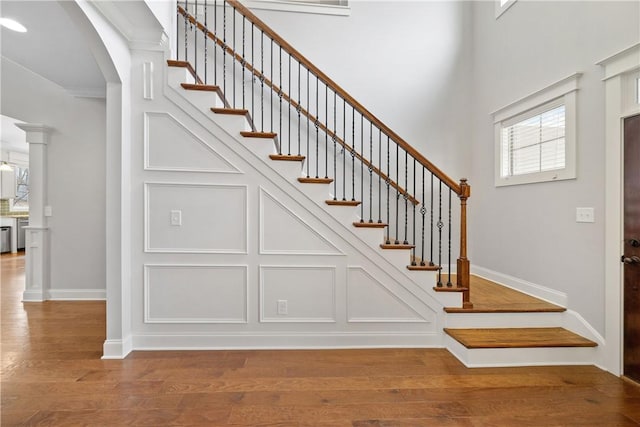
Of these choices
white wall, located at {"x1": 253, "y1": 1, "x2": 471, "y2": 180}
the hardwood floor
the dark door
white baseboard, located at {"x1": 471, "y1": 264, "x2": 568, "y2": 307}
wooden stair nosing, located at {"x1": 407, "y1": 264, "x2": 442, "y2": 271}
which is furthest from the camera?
white wall, located at {"x1": 253, "y1": 1, "x2": 471, "y2": 180}

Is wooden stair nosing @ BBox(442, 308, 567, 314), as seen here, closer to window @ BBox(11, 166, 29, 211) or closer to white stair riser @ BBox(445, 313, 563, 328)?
white stair riser @ BBox(445, 313, 563, 328)

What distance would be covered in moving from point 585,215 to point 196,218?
352 cm

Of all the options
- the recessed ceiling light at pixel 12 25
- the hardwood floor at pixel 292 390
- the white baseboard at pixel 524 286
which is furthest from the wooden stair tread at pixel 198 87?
the white baseboard at pixel 524 286

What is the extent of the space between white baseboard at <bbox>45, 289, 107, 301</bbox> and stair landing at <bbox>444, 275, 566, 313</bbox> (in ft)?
14.7

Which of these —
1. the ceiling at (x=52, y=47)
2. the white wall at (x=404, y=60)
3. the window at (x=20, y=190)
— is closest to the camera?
the ceiling at (x=52, y=47)

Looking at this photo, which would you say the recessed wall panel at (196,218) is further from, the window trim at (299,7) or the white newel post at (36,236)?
the window trim at (299,7)

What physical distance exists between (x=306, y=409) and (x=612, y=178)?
294 cm

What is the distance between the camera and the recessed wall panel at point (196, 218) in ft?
9.67

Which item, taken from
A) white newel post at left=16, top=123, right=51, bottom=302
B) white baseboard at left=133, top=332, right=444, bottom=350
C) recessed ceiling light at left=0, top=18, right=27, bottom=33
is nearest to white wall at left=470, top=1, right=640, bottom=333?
white baseboard at left=133, top=332, right=444, bottom=350

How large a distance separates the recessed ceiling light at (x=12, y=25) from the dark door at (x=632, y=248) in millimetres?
5142

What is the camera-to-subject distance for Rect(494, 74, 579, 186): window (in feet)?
10.0

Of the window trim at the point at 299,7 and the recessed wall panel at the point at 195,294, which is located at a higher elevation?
the window trim at the point at 299,7

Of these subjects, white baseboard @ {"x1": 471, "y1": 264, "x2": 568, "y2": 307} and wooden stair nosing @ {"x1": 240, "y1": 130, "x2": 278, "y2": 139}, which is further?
white baseboard @ {"x1": 471, "y1": 264, "x2": 568, "y2": 307}

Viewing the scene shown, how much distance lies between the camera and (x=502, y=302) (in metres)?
3.21
